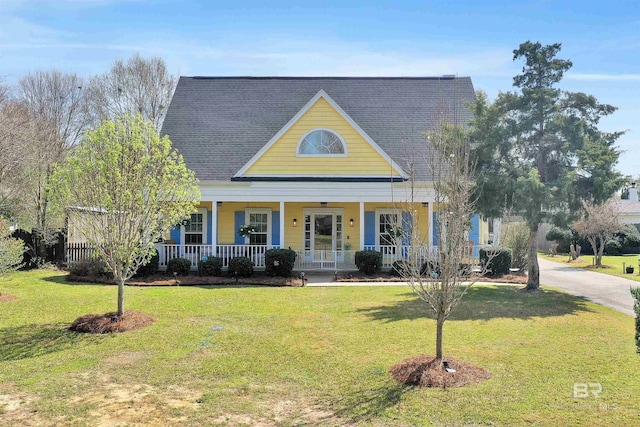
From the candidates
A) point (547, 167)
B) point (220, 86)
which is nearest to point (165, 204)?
point (547, 167)

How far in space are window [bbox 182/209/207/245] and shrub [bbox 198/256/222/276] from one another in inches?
105

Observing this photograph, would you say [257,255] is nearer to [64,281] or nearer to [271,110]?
[64,281]

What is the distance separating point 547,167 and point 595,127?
179 centimetres

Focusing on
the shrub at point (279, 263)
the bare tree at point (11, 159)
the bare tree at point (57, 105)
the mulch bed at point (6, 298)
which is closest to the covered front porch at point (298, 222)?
the shrub at point (279, 263)

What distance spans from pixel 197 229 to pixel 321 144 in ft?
21.6

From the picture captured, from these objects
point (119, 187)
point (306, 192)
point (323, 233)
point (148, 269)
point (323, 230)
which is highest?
point (306, 192)

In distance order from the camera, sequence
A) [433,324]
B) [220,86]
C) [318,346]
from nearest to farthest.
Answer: [318,346]
[433,324]
[220,86]

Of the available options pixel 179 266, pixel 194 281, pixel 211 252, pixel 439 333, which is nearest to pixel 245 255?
pixel 211 252

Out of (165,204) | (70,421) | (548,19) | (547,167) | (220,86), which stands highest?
(220,86)

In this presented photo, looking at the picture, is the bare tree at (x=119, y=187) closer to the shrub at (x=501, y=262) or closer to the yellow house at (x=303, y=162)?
the yellow house at (x=303, y=162)

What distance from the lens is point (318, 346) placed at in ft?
26.8

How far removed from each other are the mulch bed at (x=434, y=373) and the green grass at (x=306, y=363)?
179mm

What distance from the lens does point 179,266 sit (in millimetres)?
16812

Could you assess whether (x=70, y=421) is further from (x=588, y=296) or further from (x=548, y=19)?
(x=588, y=296)
